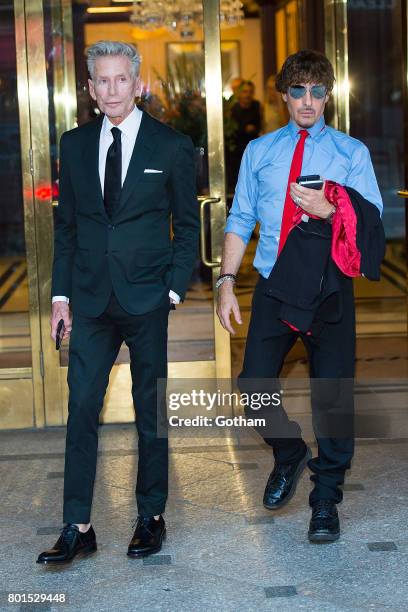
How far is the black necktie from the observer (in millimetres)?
3627

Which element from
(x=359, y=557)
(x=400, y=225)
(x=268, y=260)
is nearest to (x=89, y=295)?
(x=268, y=260)

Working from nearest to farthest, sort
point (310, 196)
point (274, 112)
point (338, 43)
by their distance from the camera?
point (310, 196) → point (338, 43) → point (274, 112)

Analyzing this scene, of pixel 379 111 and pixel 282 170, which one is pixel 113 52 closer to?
pixel 282 170

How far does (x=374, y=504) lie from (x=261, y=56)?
13.4 metres

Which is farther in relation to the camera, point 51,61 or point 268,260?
point 51,61

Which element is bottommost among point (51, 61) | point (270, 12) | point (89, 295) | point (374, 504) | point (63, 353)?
point (374, 504)

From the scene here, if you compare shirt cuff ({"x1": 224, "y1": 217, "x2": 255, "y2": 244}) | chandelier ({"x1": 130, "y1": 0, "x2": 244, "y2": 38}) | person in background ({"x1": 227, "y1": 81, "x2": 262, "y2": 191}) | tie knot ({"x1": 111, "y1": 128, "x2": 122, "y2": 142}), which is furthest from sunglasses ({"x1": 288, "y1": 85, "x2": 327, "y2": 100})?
person in background ({"x1": 227, "y1": 81, "x2": 262, "y2": 191})

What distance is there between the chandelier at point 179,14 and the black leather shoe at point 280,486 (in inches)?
233

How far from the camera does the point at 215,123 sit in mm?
5293

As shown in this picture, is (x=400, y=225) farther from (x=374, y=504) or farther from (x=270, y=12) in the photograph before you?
(x=270, y=12)

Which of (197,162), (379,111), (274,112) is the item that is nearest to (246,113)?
(274,112)

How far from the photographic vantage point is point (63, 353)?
5.56 meters

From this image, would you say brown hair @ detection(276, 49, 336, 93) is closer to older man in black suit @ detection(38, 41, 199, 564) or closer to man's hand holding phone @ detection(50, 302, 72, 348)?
older man in black suit @ detection(38, 41, 199, 564)

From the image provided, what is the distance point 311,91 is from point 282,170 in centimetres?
28
